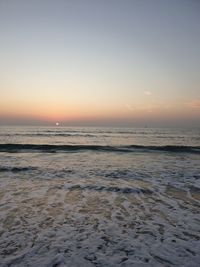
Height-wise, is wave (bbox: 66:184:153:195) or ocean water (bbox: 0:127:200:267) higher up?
ocean water (bbox: 0:127:200:267)

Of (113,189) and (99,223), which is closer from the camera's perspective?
(99,223)

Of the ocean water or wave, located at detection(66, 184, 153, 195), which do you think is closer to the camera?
the ocean water

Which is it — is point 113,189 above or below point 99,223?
below

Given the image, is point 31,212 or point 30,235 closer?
point 30,235

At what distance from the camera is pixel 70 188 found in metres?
8.88

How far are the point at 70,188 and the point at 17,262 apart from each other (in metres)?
5.22

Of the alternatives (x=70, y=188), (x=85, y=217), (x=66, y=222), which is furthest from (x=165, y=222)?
(x=70, y=188)

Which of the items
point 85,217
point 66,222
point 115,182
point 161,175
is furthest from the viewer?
point 161,175

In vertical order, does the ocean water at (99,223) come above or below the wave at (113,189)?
above

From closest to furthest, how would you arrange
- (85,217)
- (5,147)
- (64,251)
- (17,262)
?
(17,262), (64,251), (85,217), (5,147)

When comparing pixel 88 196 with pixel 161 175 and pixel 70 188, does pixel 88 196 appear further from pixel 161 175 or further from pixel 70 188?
pixel 161 175

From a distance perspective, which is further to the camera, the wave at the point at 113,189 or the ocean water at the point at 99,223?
the wave at the point at 113,189

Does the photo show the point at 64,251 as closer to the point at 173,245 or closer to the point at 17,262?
the point at 17,262

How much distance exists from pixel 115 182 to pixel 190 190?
2.95 metres
